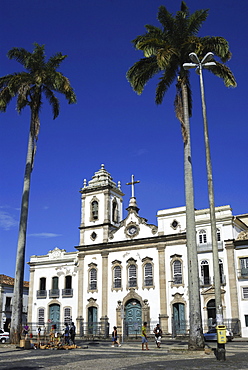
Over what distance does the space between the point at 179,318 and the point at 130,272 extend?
6.59m

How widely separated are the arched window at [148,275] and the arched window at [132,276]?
1.14m

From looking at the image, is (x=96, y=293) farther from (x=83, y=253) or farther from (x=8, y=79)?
(x=8, y=79)

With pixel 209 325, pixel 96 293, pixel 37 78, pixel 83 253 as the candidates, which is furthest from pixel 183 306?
pixel 37 78

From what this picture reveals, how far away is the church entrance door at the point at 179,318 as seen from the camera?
36.3 m

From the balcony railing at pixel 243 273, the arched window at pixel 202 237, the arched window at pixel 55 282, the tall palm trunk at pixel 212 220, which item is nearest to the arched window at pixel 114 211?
the arched window at pixel 55 282

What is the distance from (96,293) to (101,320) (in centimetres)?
267

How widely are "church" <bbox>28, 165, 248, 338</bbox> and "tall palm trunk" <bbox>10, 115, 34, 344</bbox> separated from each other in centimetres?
1356

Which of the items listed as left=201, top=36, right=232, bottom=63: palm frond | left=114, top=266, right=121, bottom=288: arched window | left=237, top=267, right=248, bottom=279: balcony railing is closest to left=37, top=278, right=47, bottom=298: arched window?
left=114, top=266, right=121, bottom=288: arched window

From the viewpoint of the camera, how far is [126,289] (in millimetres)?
40375

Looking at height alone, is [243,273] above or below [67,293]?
above

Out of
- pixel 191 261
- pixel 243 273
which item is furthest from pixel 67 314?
pixel 191 261

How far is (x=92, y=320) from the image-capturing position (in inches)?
1633

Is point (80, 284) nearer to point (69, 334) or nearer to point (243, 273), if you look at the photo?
point (243, 273)

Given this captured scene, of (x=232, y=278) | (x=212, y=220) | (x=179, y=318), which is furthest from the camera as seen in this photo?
(x=179, y=318)
